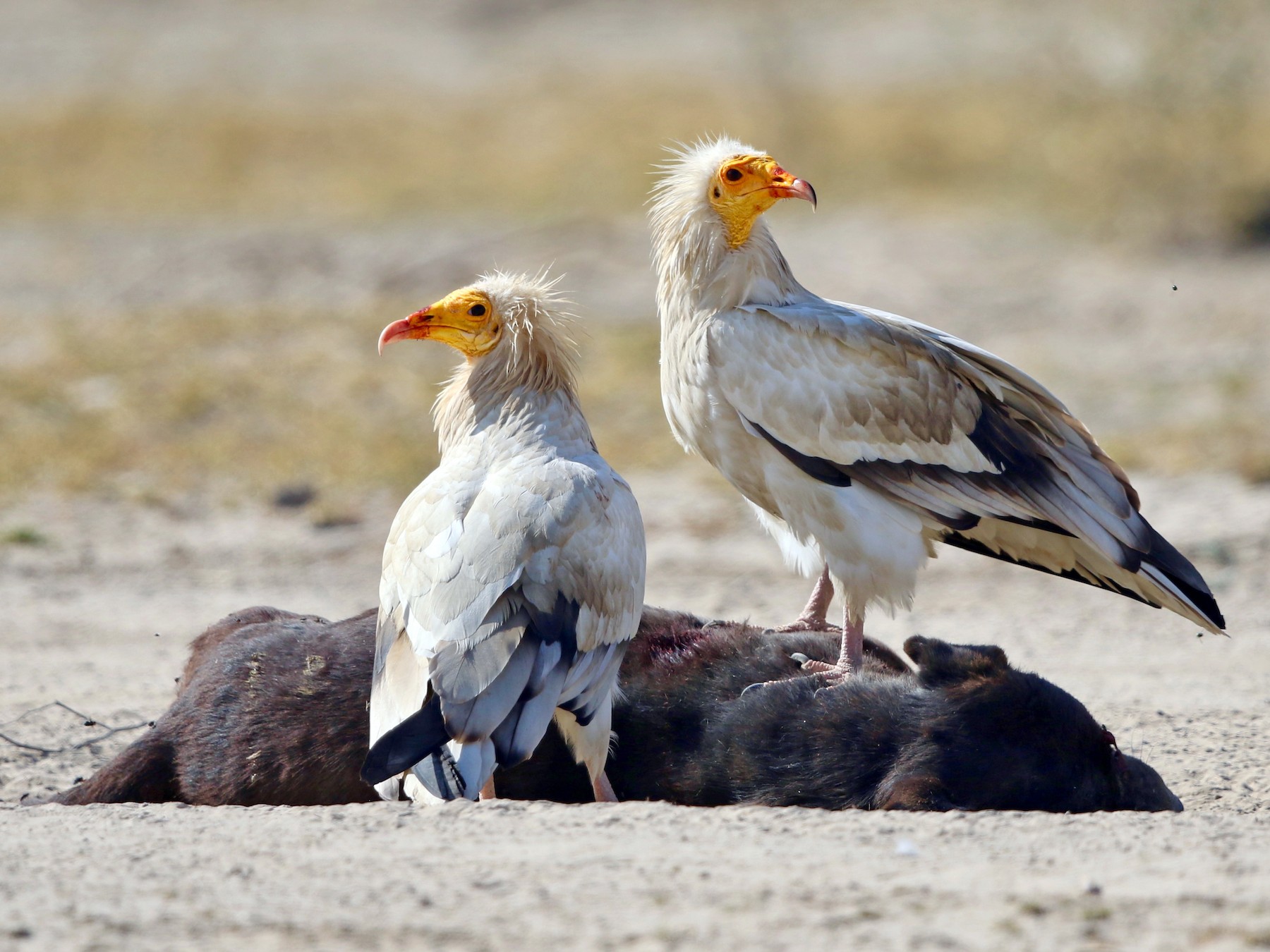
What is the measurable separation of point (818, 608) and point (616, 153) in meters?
18.9

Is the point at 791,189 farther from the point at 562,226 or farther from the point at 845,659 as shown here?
the point at 562,226

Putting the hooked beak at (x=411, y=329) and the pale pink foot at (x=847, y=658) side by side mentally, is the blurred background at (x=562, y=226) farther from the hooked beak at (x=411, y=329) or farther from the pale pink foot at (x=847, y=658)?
the pale pink foot at (x=847, y=658)

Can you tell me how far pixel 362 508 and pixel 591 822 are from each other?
5.88 m

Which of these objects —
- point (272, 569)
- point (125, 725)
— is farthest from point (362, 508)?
point (125, 725)

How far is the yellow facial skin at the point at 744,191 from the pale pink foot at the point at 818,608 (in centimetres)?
138

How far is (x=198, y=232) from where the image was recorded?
19.2 meters

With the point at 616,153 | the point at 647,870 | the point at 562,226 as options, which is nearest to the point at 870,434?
the point at 647,870

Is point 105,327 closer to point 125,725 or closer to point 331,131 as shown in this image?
point 125,725

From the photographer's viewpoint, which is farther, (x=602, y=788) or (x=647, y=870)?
(x=602, y=788)

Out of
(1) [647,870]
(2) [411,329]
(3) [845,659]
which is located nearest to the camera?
(1) [647,870]

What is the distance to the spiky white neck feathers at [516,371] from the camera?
5336 mm

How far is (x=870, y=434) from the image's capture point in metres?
5.61

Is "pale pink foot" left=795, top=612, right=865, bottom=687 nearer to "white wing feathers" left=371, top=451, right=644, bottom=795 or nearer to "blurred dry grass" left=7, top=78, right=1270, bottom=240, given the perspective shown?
"white wing feathers" left=371, top=451, right=644, bottom=795

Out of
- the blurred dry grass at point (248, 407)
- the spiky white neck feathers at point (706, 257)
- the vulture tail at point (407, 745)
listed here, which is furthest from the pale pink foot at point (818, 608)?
the blurred dry grass at point (248, 407)
